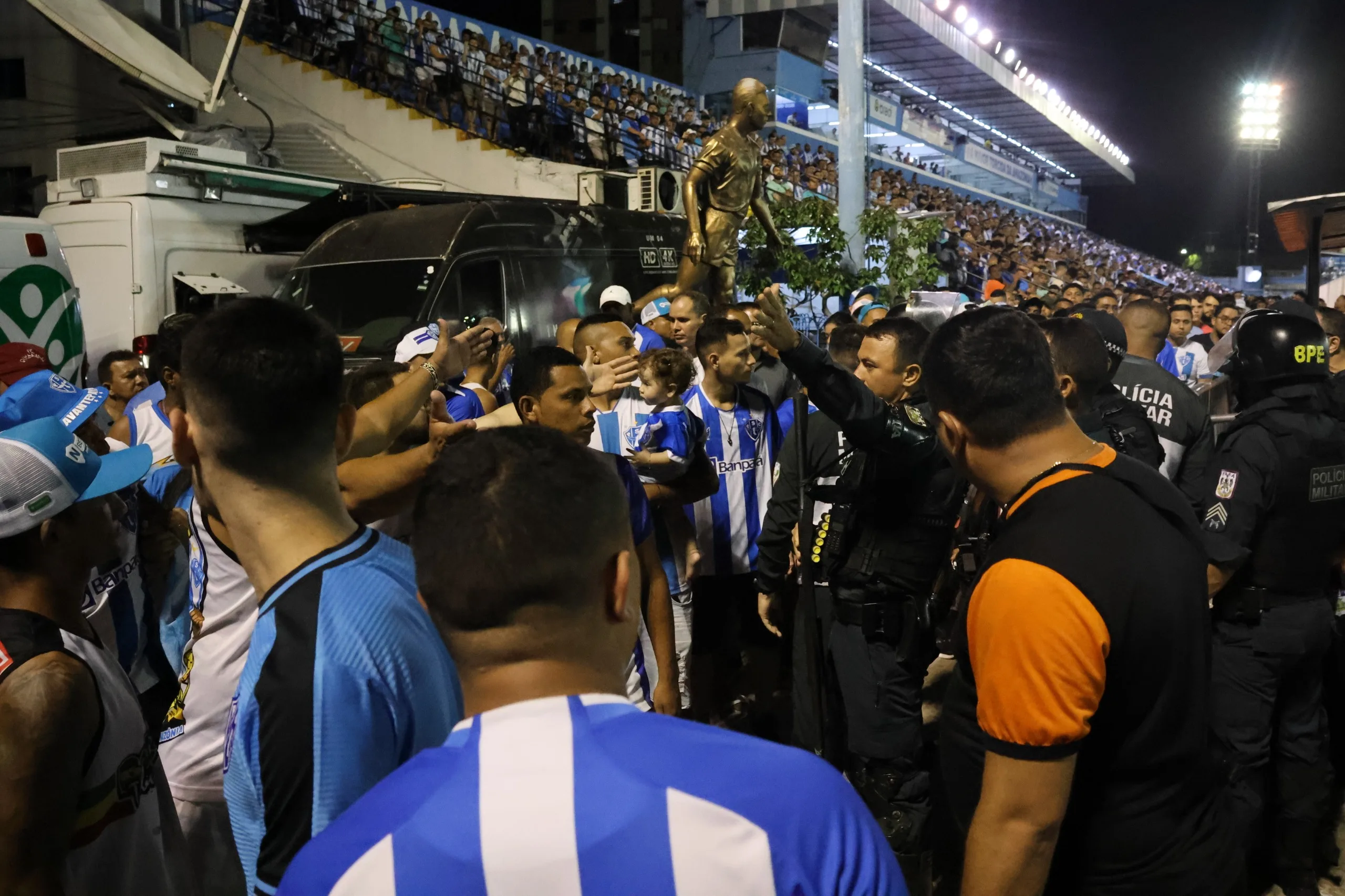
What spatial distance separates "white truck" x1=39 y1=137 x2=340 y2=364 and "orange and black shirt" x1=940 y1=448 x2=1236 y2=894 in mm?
8784

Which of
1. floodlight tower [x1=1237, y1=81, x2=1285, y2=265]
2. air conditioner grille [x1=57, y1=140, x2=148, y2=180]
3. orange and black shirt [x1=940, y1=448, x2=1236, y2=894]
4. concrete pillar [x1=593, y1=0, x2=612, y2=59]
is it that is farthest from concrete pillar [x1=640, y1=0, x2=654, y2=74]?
orange and black shirt [x1=940, y1=448, x2=1236, y2=894]

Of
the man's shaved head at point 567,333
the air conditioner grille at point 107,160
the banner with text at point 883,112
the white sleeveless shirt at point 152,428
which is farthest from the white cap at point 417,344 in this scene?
the banner with text at point 883,112

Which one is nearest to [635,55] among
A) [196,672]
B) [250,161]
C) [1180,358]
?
[250,161]

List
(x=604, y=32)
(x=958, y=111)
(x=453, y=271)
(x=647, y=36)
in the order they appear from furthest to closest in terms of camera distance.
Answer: (x=958, y=111) → (x=604, y=32) → (x=647, y=36) → (x=453, y=271)

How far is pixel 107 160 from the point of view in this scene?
390 inches

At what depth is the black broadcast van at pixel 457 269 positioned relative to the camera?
8.65 metres

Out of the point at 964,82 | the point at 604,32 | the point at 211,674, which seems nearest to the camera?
the point at 211,674

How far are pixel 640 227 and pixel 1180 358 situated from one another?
5314 millimetres

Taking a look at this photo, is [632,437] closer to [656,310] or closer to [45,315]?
[656,310]

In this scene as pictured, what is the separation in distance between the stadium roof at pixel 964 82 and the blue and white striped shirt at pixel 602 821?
27.1 meters

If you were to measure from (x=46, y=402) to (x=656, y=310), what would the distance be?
16.3ft

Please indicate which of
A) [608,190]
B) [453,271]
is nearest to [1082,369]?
[453,271]

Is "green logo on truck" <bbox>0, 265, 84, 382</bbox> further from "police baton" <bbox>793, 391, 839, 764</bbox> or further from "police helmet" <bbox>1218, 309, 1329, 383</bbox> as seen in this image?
"police helmet" <bbox>1218, 309, 1329, 383</bbox>

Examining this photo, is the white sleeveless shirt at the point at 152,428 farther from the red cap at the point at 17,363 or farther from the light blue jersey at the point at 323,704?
the light blue jersey at the point at 323,704
